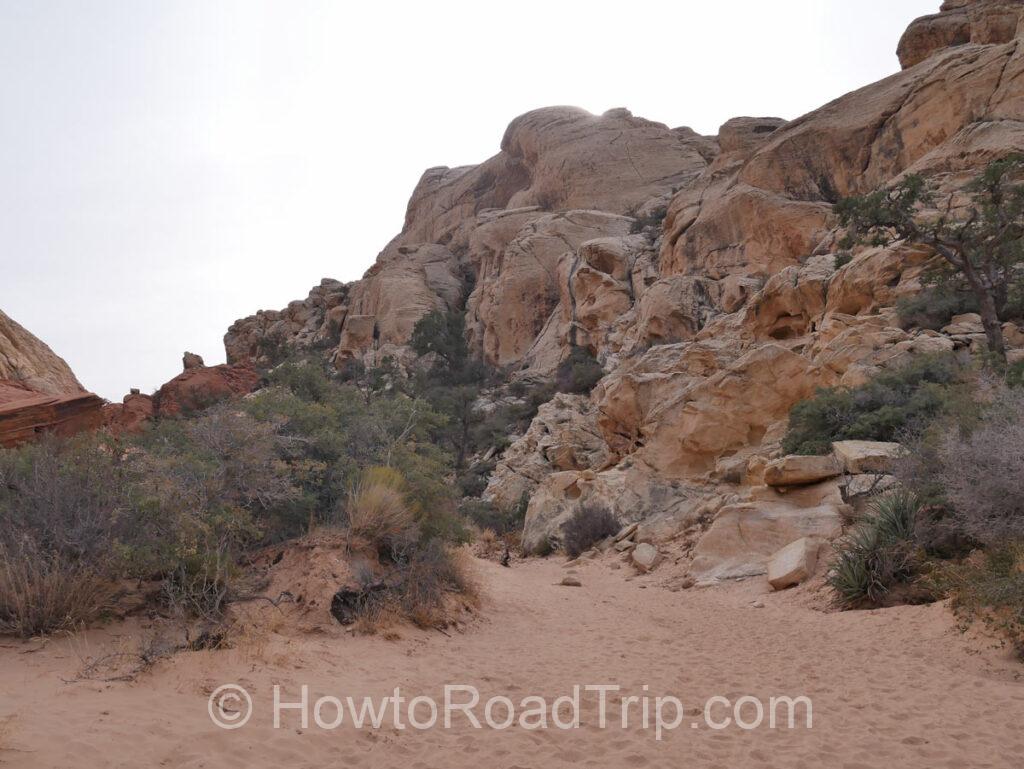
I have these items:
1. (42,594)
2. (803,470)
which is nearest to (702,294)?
(803,470)

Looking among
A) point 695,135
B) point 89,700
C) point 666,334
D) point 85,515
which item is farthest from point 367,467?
point 695,135

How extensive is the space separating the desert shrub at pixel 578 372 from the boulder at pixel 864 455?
1681 centimetres

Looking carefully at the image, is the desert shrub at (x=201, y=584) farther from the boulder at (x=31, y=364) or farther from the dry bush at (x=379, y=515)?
the boulder at (x=31, y=364)

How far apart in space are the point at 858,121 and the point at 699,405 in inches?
676

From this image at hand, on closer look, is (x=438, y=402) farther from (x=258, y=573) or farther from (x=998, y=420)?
(x=998, y=420)

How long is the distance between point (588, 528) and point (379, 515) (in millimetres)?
8830

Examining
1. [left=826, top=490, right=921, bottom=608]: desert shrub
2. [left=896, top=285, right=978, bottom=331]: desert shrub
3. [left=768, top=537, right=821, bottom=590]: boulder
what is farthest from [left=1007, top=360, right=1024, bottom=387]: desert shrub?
[left=896, top=285, right=978, bottom=331]: desert shrub

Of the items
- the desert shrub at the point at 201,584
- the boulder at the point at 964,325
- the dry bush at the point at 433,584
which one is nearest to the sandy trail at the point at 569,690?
the dry bush at the point at 433,584

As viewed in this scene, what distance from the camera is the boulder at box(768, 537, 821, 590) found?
9164 millimetres

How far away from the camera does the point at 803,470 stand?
444 inches

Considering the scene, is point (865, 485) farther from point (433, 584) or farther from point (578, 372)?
point (578, 372)

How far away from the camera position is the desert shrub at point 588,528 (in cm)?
1600

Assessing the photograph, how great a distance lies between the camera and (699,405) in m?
16.4

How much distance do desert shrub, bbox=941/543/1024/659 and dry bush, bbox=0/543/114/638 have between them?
7786 mm
